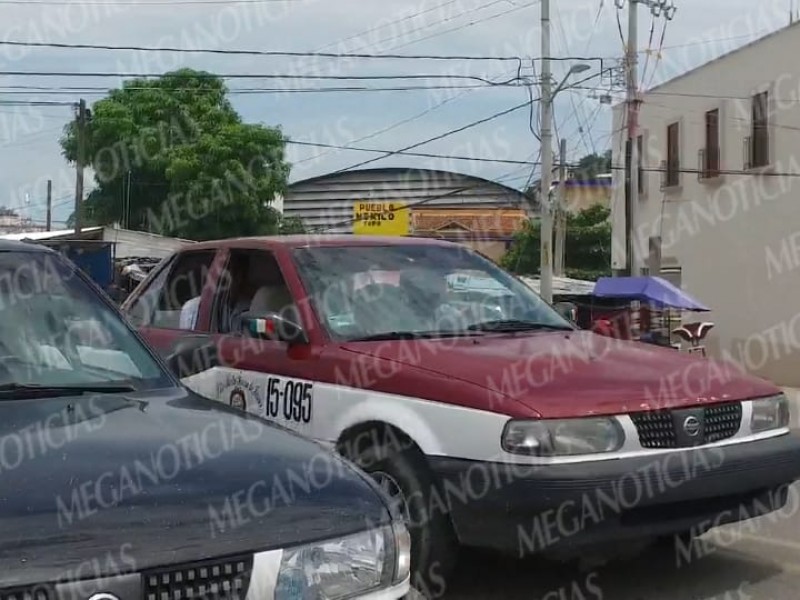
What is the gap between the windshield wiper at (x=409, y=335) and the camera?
5176 mm

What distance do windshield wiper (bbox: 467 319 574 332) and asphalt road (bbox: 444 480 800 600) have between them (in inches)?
45.9

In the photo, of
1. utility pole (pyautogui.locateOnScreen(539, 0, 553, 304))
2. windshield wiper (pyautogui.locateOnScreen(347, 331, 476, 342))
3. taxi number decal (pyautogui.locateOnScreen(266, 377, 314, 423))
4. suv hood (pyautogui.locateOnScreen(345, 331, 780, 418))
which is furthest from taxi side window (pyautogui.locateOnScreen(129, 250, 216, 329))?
utility pole (pyautogui.locateOnScreen(539, 0, 553, 304))

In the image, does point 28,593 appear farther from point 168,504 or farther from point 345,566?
point 345,566

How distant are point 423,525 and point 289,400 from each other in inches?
42.9

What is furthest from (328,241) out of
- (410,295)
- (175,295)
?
(175,295)

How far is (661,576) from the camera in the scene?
516 centimetres

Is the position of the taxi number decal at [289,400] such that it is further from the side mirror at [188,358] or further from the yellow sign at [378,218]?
the yellow sign at [378,218]

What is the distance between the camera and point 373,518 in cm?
268

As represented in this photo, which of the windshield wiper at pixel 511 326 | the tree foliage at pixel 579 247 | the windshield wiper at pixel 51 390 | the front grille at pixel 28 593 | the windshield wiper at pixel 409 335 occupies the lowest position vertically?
the front grille at pixel 28 593

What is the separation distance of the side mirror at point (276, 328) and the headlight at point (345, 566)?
2516 millimetres

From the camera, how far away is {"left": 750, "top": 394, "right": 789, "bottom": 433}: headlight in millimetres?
4895

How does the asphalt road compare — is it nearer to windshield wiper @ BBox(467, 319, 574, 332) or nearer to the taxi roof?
windshield wiper @ BBox(467, 319, 574, 332)

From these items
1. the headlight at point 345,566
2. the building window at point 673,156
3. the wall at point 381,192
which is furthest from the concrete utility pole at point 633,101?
the wall at point 381,192

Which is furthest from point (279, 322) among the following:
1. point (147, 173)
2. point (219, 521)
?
point (147, 173)
